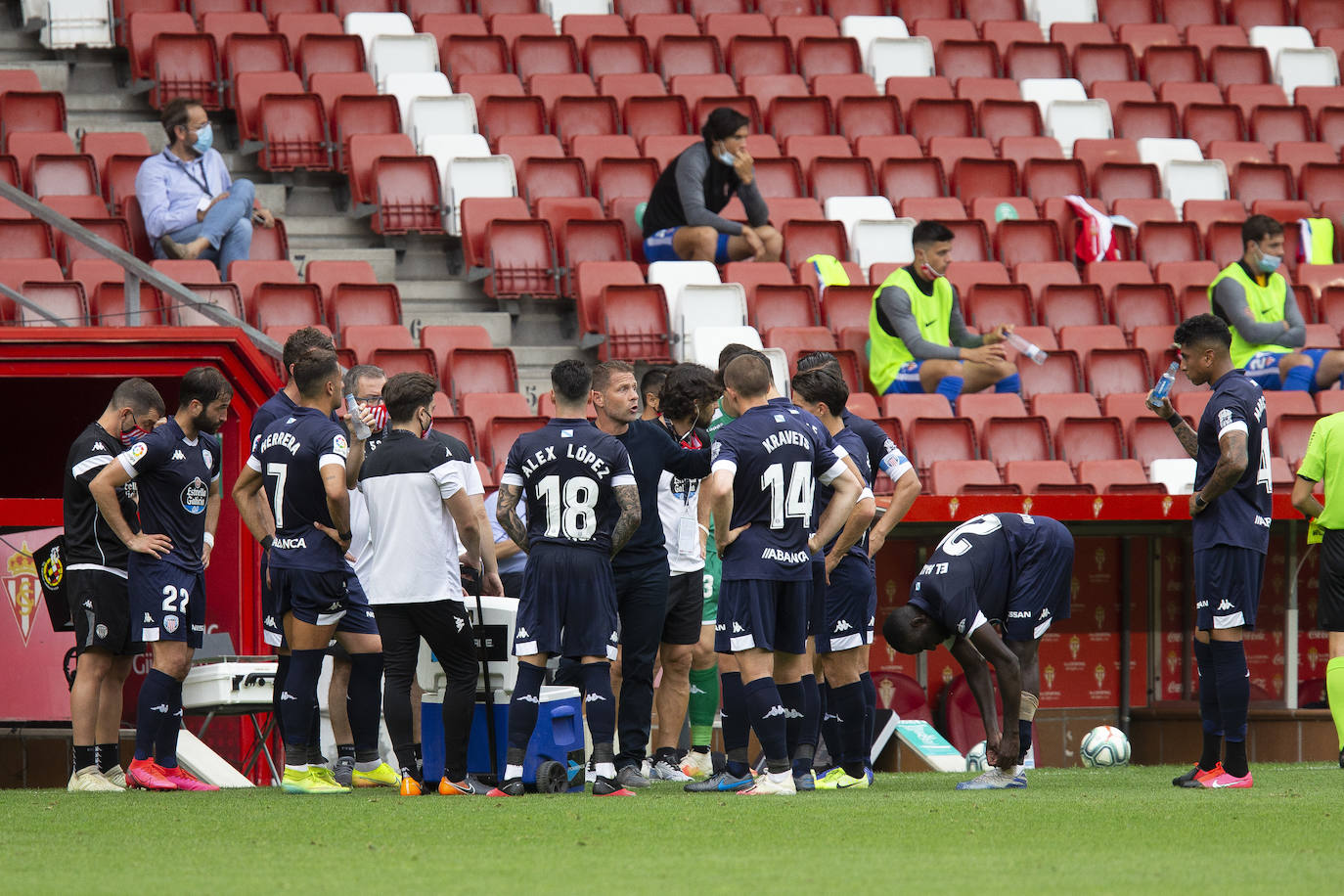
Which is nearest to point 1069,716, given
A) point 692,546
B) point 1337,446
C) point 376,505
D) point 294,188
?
point 1337,446

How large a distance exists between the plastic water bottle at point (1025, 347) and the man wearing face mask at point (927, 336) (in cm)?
9

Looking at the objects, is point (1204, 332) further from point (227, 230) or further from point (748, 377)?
point (227, 230)

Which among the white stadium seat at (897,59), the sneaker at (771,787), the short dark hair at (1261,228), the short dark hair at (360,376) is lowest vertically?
the sneaker at (771,787)

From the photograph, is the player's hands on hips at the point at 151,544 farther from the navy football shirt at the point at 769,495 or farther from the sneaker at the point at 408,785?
the navy football shirt at the point at 769,495

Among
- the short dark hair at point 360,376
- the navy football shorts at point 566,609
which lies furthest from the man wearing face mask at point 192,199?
the navy football shorts at point 566,609

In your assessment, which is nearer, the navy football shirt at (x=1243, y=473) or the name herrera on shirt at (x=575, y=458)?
the name herrera on shirt at (x=575, y=458)

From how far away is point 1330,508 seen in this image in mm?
9289

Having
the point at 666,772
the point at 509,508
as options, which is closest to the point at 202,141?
the point at 509,508

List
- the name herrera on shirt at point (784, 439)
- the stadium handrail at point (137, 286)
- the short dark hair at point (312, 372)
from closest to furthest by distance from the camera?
the name herrera on shirt at point (784, 439) → the short dark hair at point (312, 372) → the stadium handrail at point (137, 286)

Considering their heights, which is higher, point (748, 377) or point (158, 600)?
point (748, 377)

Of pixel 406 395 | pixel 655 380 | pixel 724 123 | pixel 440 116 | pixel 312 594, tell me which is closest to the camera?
pixel 406 395

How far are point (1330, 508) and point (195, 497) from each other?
225 inches

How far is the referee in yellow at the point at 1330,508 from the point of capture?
9.18 m

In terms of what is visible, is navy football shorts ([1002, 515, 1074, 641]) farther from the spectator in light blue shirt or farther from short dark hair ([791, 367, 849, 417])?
the spectator in light blue shirt
